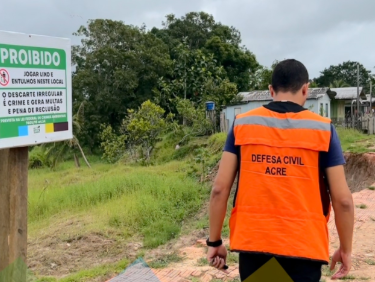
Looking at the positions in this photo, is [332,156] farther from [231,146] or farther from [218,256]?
[218,256]

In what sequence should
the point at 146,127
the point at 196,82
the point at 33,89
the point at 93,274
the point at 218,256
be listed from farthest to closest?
the point at 196,82
the point at 146,127
the point at 93,274
the point at 33,89
the point at 218,256

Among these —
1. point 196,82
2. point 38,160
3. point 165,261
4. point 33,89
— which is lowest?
point 38,160

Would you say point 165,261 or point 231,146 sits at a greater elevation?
point 231,146

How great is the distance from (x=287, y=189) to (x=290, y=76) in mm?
529

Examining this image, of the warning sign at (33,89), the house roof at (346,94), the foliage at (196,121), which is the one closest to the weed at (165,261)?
the warning sign at (33,89)

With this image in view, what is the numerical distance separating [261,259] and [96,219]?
5902mm

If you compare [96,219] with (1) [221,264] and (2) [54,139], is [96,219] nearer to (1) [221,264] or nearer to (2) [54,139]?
(2) [54,139]

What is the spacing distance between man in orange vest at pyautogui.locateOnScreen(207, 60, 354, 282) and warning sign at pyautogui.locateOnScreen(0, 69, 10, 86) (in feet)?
4.41

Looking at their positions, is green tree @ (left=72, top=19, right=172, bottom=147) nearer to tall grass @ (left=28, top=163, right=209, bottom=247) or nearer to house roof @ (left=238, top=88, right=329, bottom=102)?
house roof @ (left=238, top=88, right=329, bottom=102)

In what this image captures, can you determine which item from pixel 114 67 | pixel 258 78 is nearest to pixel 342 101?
pixel 258 78

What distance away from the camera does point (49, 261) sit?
5.46 meters

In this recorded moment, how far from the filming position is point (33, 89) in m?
2.46

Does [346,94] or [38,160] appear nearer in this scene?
[38,160]

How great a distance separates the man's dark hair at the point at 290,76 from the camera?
1.88 m
